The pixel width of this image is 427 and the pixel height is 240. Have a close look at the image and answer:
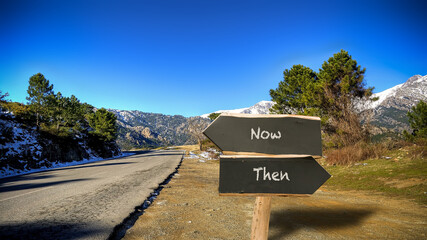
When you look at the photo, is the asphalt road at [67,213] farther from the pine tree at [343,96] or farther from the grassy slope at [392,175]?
the pine tree at [343,96]

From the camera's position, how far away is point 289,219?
14.1ft

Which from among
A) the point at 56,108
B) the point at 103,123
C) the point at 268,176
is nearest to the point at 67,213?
the point at 268,176

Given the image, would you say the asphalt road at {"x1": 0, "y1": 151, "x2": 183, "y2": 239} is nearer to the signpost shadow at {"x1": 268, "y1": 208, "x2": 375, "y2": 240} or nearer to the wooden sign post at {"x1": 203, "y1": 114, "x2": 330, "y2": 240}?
the wooden sign post at {"x1": 203, "y1": 114, "x2": 330, "y2": 240}

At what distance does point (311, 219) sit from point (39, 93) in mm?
34005

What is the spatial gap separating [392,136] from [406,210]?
11465 mm

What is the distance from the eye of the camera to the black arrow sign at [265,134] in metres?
2.28

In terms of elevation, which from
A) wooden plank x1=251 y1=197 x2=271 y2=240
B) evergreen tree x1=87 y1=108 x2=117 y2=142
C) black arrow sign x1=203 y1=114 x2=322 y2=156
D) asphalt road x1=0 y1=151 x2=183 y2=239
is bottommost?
asphalt road x1=0 y1=151 x2=183 y2=239

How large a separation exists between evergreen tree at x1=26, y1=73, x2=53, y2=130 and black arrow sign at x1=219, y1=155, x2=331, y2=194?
31669 mm

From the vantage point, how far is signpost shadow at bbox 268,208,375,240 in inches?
146

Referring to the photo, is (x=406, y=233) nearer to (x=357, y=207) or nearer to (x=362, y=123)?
(x=357, y=207)

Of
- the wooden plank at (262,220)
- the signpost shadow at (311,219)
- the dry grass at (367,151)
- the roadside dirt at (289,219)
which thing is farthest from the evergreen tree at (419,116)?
the wooden plank at (262,220)

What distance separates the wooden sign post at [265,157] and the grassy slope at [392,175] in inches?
236

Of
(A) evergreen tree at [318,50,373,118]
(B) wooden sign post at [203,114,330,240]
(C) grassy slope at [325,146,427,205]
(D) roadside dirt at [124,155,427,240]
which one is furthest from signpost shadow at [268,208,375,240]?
(A) evergreen tree at [318,50,373,118]

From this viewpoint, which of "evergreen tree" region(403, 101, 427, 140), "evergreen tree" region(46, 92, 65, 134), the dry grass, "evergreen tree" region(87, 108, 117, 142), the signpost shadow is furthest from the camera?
"evergreen tree" region(87, 108, 117, 142)
